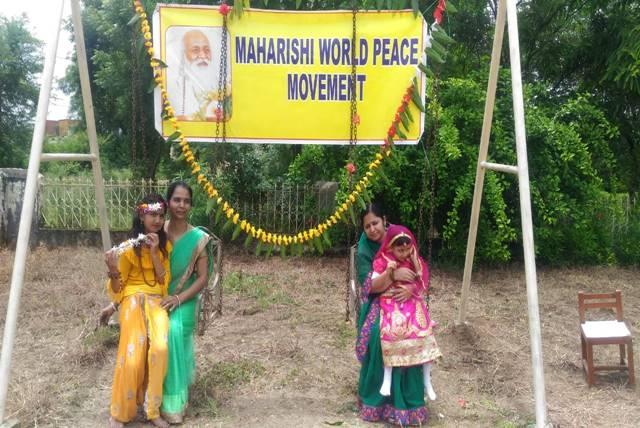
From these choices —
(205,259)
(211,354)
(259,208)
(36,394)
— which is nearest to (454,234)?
(259,208)

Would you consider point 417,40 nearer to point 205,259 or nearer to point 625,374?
point 205,259

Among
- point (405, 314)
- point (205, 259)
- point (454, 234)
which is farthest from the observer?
point (454, 234)

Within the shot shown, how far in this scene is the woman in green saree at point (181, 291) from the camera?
Answer: 3.41 metres

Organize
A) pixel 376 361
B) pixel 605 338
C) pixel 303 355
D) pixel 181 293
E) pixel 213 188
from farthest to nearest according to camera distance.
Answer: pixel 303 355 → pixel 605 338 → pixel 213 188 → pixel 181 293 → pixel 376 361

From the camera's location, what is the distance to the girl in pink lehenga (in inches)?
130

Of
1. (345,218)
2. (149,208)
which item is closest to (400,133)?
(345,218)

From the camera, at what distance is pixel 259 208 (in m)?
8.68

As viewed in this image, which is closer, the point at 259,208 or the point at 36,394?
the point at 36,394

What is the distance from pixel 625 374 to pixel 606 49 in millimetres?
6226

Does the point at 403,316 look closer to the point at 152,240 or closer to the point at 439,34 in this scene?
the point at 152,240

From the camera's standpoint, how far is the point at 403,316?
132 inches

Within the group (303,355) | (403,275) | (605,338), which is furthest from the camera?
(303,355)

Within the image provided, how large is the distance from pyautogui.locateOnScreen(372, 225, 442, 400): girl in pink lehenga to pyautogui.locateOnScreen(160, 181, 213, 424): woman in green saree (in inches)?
43.9

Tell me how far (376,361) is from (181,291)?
1266 mm
